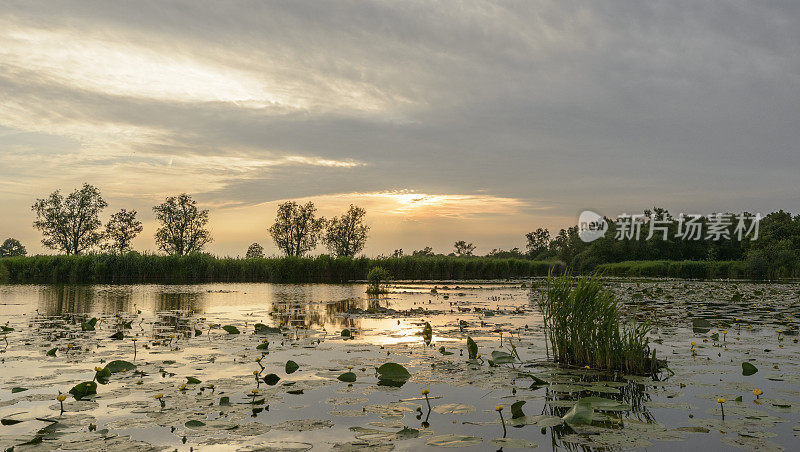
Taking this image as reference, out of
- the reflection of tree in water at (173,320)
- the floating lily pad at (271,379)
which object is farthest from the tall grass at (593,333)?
the reflection of tree in water at (173,320)

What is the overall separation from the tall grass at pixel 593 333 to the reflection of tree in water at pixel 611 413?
2.17ft

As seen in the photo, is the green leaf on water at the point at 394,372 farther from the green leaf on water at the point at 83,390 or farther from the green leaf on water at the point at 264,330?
the green leaf on water at the point at 264,330

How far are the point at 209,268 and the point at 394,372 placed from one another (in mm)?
41685

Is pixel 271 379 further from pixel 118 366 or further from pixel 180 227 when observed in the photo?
pixel 180 227

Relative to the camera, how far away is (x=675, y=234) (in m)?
85.7

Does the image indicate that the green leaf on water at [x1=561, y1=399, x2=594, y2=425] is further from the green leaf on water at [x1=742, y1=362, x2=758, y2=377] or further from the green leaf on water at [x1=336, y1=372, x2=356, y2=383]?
the green leaf on water at [x1=742, y1=362, x2=758, y2=377]

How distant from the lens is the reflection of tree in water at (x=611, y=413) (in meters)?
4.50

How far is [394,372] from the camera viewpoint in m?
6.56

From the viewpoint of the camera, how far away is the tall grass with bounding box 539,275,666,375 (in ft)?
24.2

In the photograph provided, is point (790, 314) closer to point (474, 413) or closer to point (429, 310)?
point (429, 310)

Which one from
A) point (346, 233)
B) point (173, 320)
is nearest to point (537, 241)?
point (346, 233)

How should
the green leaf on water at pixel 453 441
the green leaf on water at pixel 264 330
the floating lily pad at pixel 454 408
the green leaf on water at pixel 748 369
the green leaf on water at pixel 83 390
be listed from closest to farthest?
the green leaf on water at pixel 453 441 < the floating lily pad at pixel 454 408 < the green leaf on water at pixel 83 390 < the green leaf on water at pixel 748 369 < the green leaf on water at pixel 264 330

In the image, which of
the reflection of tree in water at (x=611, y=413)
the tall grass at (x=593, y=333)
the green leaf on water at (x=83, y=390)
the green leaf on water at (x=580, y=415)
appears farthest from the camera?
the tall grass at (x=593, y=333)

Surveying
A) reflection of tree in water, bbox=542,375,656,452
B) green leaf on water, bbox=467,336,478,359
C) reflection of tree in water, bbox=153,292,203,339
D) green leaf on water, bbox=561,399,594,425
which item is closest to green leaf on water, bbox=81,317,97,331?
reflection of tree in water, bbox=153,292,203,339
